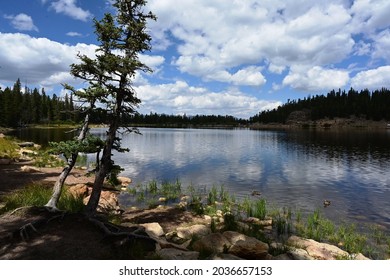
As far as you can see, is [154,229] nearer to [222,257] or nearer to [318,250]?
[222,257]

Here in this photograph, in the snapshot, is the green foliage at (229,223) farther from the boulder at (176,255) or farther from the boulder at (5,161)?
the boulder at (5,161)

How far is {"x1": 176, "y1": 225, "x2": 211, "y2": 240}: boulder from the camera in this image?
1612 cm

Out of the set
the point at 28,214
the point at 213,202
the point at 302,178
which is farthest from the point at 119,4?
the point at 302,178

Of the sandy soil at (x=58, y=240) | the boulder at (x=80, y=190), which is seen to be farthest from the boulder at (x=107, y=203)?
the sandy soil at (x=58, y=240)

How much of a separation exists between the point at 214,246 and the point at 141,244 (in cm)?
311

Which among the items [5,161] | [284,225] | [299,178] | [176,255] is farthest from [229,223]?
[5,161]

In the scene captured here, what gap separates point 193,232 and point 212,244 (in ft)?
11.5

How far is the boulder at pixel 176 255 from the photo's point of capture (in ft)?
37.2

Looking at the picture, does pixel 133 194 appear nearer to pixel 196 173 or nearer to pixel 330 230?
pixel 196 173

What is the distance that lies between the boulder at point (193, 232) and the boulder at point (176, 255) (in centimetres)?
382

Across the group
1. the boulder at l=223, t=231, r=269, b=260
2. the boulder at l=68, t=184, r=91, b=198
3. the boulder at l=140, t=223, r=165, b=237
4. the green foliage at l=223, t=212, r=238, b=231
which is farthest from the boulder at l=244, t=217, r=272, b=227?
the boulder at l=68, t=184, r=91, b=198

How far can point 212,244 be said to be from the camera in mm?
13328

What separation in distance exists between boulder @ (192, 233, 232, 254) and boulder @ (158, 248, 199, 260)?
3.16ft

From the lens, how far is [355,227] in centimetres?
2009
